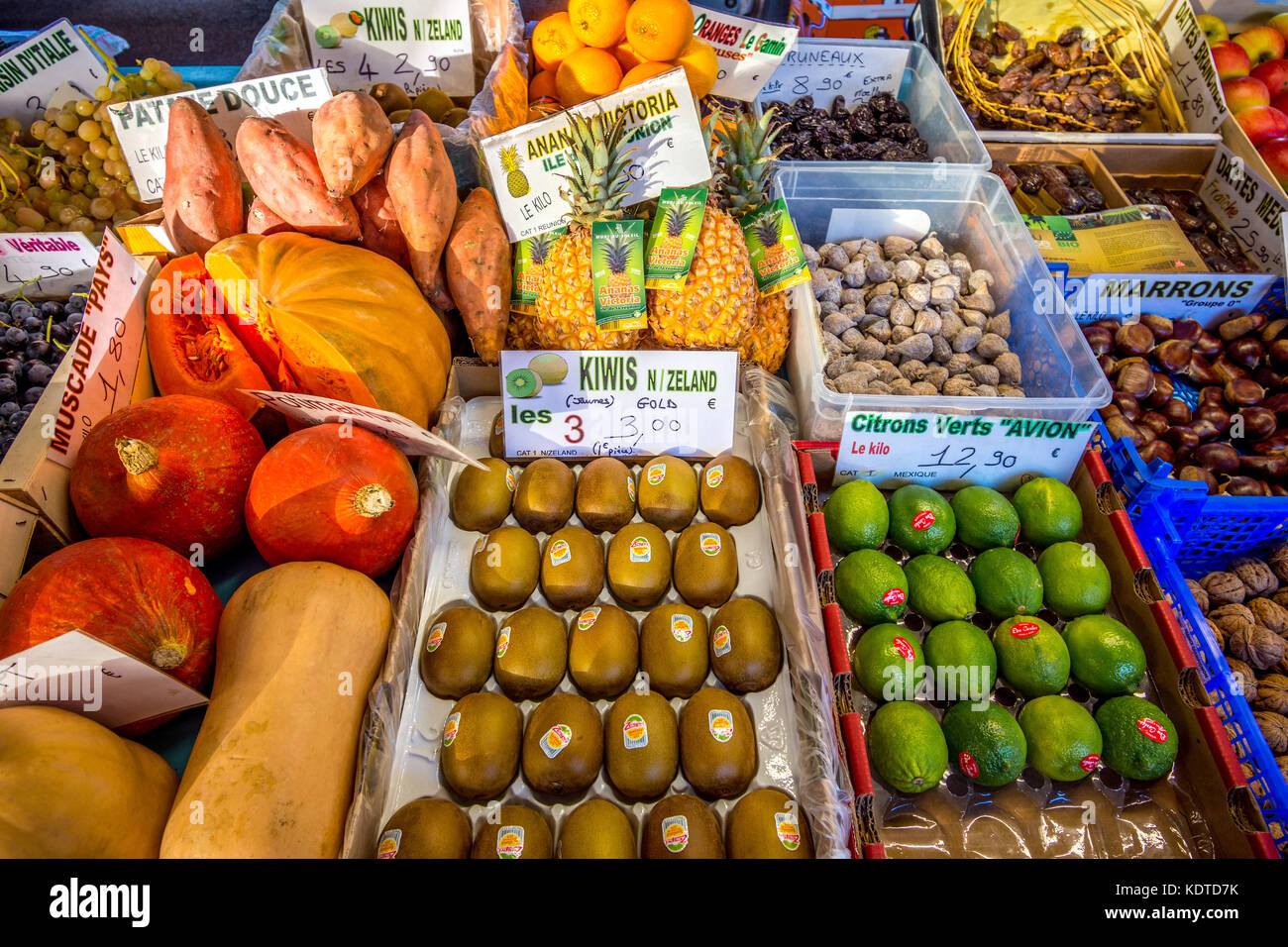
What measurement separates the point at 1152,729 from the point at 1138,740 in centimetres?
4

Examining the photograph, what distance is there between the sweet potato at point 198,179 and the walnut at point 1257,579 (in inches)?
111

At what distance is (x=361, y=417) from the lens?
1.52 metres

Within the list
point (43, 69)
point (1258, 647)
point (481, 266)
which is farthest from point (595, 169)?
point (43, 69)

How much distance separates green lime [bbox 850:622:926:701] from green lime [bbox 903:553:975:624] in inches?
4.4

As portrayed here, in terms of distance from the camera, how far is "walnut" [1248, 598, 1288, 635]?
6.01ft

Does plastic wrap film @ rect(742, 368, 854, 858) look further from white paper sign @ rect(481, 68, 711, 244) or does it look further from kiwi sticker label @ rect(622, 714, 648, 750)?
white paper sign @ rect(481, 68, 711, 244)

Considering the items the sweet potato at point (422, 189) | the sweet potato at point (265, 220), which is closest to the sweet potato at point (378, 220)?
the sweet potato at point (422, 189)

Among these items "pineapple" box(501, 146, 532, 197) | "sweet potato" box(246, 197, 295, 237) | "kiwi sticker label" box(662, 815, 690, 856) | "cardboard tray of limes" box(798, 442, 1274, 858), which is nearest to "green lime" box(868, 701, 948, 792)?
"cardboard tray of limes" box(798, 442, 1274, 858)

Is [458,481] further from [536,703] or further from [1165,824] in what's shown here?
[1165,824]

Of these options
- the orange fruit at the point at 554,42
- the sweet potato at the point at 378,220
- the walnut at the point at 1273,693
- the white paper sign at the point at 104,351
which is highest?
the orange fruit at the point at 554,42

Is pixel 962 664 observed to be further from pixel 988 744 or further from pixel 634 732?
pixel 634 732

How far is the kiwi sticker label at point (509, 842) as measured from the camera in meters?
1.23

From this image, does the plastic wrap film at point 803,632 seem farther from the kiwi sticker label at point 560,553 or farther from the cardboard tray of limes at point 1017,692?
the kiwi sticker label at point 560,553
